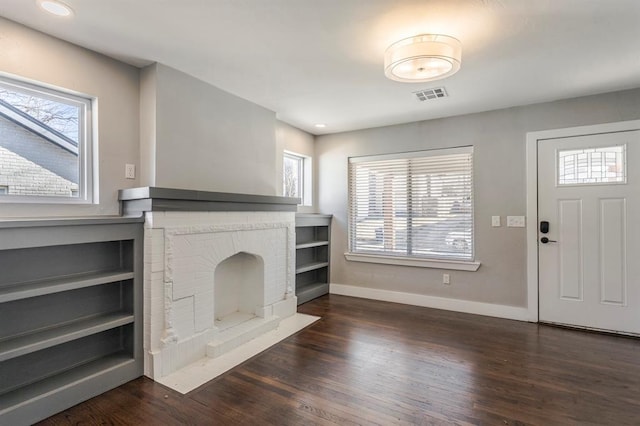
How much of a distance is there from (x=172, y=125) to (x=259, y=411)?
7.38ft

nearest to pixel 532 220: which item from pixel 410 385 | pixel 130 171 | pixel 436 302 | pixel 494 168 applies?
pixel 494 168

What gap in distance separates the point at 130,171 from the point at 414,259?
3.35 m

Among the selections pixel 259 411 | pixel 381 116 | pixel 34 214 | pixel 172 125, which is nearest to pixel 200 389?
pixel 259 411

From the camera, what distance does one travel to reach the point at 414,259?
14.0ft

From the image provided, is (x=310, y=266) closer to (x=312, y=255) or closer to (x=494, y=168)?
(x=312, y=255)

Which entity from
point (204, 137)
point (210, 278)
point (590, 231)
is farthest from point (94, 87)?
point (590, 231)

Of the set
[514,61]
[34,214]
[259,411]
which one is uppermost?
[514,61]

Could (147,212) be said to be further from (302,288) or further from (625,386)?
(625,386)

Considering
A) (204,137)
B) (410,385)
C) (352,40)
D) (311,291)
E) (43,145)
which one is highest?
(352,40)

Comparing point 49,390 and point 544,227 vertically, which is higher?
point 544,227

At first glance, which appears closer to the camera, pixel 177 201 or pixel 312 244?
pixel 177 201

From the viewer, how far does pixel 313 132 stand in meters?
4.85

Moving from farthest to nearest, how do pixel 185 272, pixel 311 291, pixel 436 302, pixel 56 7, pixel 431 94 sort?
1. pixel 311 291
2. pixel 436 302
3. pixel 431 94
4. pixel 185 272
5. pixel 56 7

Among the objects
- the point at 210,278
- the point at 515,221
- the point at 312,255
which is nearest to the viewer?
the point at 210,278
